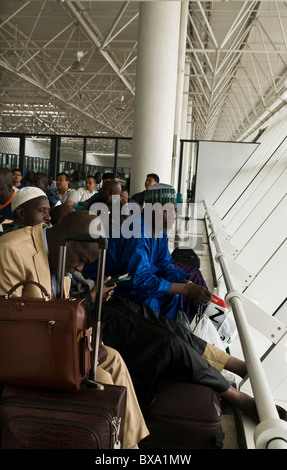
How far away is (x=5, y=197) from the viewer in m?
4.67

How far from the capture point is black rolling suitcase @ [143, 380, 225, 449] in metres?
2.88

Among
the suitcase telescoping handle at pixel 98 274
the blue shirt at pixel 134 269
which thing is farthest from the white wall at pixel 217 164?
the suitcase telescoping handle at pixel 98 274

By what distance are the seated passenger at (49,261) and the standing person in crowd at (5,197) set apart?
2.20m

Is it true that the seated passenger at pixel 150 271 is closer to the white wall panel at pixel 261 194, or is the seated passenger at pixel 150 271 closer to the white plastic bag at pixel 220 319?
the white plastic bag at pixel 220 319

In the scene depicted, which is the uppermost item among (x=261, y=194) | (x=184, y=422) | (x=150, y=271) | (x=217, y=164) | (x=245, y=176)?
(x=217, y=164)

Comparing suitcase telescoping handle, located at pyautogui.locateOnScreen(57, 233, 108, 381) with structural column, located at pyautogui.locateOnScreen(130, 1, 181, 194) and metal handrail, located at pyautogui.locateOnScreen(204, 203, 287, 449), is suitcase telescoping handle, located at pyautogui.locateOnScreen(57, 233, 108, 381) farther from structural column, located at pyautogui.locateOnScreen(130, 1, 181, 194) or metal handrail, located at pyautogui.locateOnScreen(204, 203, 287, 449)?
structural column, located at pyautogui.locateOnScreen(130, 1, 181, 194)

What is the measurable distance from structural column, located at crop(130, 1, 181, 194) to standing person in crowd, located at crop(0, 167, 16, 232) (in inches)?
188

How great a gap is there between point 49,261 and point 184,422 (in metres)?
1.32

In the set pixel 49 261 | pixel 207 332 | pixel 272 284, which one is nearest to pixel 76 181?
pixel 272 284

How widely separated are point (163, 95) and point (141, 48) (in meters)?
0.95

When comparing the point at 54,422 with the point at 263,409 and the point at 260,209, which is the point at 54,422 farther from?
the point at 260,209

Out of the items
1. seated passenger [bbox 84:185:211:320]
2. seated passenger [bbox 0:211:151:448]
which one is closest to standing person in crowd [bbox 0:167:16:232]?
seated passenger [bbox 84:185:211:320]

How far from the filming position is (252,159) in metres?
15.3
